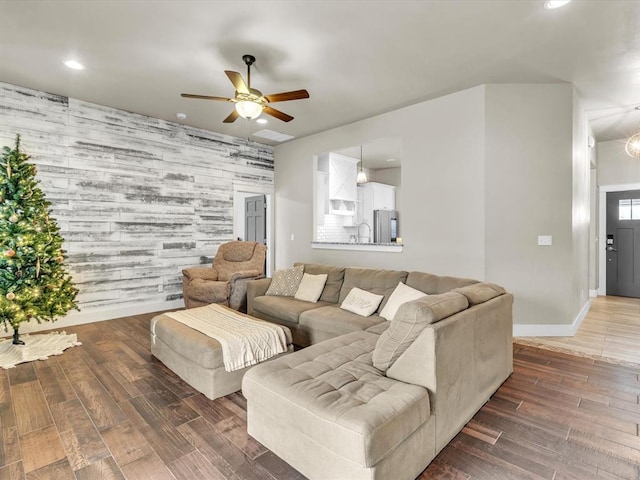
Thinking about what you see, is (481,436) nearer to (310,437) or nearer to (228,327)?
(310,437)

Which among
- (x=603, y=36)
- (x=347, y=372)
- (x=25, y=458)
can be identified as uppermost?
(x=603, y=36)

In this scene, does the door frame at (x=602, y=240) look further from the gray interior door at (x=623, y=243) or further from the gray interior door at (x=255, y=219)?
the gray interior door at (x=255, y=219)

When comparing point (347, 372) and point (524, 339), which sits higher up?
point (347, 372)

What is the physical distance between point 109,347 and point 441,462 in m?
3.54

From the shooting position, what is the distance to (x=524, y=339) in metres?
4.01

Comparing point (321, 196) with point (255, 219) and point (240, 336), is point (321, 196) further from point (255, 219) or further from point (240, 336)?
point (240, 336)

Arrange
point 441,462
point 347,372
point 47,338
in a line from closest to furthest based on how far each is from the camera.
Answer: point 441,462, point 347,372, point 47,338

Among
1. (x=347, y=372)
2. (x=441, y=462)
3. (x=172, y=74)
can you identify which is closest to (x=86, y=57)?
(x=172, y=74)

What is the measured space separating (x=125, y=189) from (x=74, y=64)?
1879 mm

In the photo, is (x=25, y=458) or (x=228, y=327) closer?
(x=25, y=458)

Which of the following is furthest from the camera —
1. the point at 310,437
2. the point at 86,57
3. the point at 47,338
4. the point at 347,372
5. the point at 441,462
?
the point at 47,338

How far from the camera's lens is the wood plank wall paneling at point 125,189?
14.5ft

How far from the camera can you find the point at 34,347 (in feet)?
12.1

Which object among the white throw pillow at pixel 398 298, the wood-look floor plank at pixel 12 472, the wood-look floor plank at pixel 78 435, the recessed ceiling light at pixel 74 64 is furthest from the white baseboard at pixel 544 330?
the recessed ceiling light at pixel 74 64
